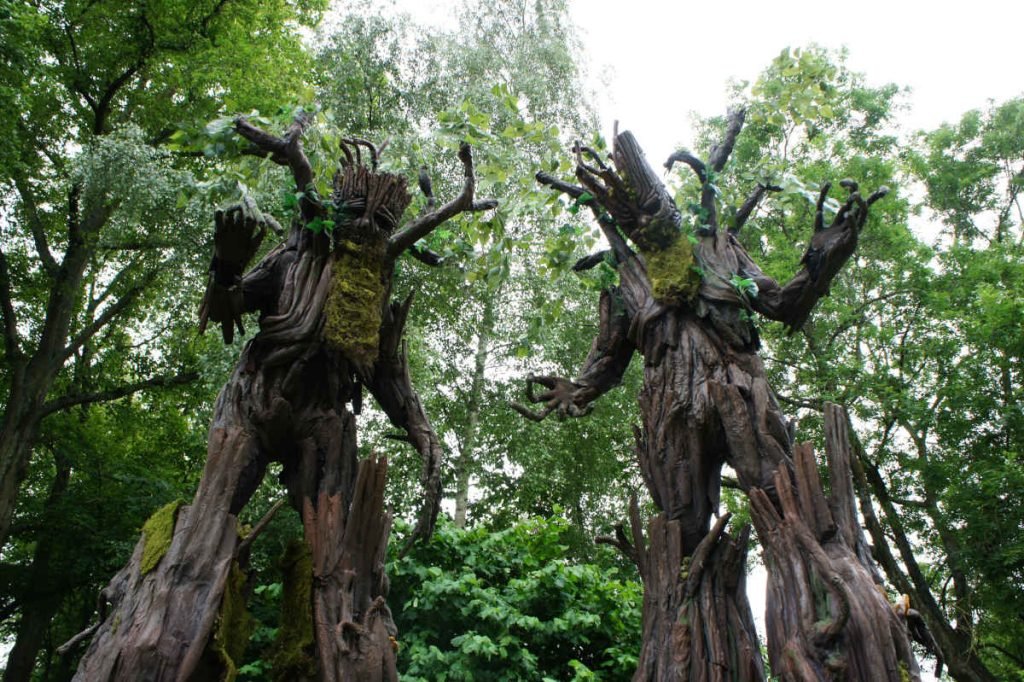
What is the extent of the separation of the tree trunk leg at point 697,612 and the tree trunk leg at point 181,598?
7.15 ft

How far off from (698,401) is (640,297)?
91 centimetres

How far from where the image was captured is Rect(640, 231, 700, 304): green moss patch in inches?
190

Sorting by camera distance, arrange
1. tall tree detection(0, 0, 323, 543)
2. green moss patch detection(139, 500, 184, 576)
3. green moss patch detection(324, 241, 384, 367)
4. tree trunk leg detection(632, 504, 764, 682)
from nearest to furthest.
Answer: green moss patch detection(139, 500, 184, 576) → tree trunk leg detection(632, 504, 764, 682) → green moss patch detection(324, 241, 384, 367) → tall tree detection(0, 0, 323, 543)

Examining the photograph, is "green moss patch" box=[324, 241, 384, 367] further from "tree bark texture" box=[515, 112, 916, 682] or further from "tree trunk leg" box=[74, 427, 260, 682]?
"tree bark texture" box=[515, 112, 916, 682]

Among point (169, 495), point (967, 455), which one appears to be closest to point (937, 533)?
point (967, 455)

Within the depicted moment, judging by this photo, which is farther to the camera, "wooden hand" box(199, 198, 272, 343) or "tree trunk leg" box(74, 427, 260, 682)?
"wooden hand" box(199, 198, 272, 343)

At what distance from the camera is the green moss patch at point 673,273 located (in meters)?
4.83

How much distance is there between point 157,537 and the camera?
3654mm

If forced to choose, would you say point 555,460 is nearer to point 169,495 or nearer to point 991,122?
point 169,495

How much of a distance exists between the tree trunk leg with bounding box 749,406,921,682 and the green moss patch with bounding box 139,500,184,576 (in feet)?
9.21

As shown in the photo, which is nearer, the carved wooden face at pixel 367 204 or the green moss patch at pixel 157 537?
the green moss patch at pixel 157 537

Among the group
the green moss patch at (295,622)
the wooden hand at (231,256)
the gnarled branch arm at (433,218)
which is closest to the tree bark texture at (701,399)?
the gnarled branch arm at (433,218)

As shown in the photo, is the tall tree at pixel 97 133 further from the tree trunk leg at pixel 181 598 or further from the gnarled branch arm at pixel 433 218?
the tree trunk leg at pixel 181 598

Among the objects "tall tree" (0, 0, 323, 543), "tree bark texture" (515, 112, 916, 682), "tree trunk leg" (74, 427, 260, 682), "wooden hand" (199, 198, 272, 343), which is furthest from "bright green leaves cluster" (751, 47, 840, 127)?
"tall tree" (0, 0, 323, 543)
